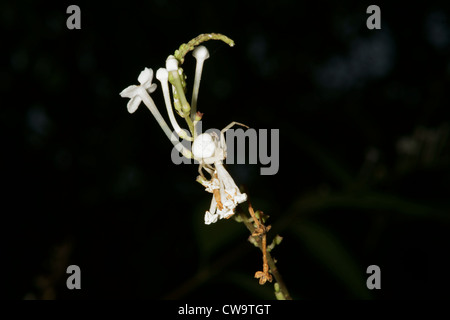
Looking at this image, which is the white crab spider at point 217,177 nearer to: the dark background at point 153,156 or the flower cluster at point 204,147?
the flower cluster at point 204,147

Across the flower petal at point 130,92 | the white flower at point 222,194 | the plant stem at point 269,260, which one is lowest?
the plant stem at point 269,260

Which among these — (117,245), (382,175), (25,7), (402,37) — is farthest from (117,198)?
(402,37)

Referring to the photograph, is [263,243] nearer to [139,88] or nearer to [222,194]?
[222,194]

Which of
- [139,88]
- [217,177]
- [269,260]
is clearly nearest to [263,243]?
[269,260]

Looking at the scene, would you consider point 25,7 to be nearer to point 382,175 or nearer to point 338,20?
point 382,175

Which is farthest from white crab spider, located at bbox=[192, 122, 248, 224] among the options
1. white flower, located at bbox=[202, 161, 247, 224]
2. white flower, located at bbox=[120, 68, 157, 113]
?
white flower, located at bbox=[120, 68, 157, 113]

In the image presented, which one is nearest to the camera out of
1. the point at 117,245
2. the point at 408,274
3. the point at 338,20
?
the point at 117,245

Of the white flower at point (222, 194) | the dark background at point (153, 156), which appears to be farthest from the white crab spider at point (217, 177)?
the dark background at point (153, 156)
